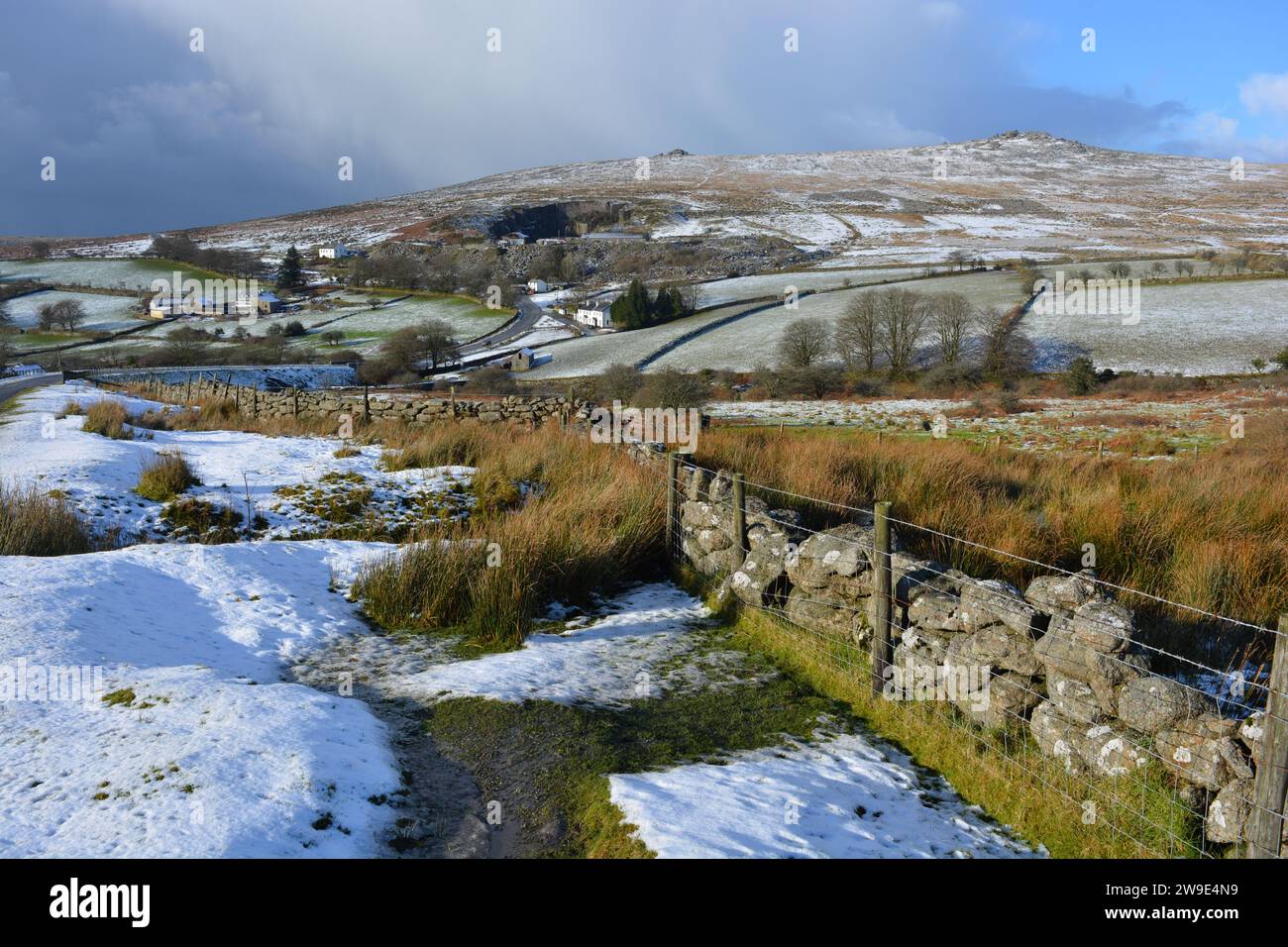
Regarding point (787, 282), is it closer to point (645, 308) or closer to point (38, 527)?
point (645, 308)

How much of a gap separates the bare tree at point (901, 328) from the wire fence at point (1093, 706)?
158ft

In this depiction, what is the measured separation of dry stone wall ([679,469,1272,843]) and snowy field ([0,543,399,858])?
13.0 feet

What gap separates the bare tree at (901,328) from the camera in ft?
176

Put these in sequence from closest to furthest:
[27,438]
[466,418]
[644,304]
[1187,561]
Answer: [1187,561] → [27,438] → [466,418] → [644,304]

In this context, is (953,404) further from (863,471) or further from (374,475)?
(374,475)

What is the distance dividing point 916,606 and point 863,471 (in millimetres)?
5467

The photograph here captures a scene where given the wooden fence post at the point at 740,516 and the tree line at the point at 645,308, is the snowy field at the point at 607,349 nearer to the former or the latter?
the tree line at the point at 645,308

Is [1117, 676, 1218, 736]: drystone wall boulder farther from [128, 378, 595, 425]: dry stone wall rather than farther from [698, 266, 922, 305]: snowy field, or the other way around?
[698, 266, 922, 305]: snowy field

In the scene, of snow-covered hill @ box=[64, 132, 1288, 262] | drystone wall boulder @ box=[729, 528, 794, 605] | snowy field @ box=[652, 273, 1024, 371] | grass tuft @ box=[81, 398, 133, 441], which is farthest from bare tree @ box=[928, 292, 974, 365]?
drystone wall boulder @ box=[729, 528, 794, 605]

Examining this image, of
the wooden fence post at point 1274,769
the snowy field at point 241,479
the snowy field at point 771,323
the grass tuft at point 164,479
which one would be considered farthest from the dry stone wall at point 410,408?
the snowy field at point 771,323

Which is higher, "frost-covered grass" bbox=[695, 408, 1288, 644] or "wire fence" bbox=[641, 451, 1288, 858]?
"frost-covered grass" bbox=[695, 408, 1288, 644]

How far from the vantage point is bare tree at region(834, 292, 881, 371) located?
176 feet
